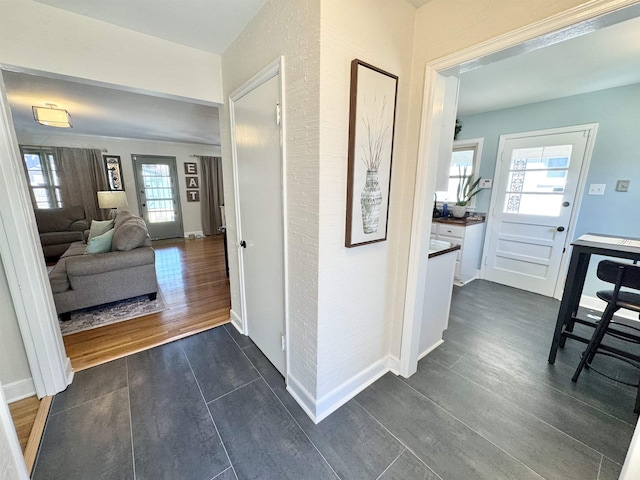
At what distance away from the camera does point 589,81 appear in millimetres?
2404

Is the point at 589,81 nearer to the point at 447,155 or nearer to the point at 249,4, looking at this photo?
the point at 447,155

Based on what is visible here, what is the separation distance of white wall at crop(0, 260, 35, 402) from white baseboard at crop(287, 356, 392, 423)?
1.65 metres

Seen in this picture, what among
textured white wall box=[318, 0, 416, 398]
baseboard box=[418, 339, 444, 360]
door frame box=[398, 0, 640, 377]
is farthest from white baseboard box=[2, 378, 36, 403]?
baseboard box=[418, 339, 444, 360]

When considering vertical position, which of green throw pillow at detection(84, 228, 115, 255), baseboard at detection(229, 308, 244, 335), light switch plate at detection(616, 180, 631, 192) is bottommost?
baseboard at detection(229, 308, 244, 335)

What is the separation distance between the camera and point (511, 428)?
1.41m

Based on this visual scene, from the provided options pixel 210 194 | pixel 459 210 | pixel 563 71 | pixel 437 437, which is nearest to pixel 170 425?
pixel 437 437

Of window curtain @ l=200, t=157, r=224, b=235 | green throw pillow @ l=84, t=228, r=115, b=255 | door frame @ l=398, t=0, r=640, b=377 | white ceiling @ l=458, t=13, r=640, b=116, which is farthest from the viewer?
window curtain @ l=200, t=157, r=224, b=235

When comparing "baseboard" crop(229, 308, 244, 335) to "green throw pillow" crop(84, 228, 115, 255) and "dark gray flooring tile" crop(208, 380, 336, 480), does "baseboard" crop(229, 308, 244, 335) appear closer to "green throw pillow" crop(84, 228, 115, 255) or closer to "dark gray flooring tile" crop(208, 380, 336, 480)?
"dark gray flooring tile" crop(208, 380, 336, 480)

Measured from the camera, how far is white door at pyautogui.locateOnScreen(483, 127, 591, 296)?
2.90 m

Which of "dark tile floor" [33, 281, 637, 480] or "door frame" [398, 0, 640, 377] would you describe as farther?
"dark tile floor" [33, 281, 637, 480]

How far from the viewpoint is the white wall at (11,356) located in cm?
147

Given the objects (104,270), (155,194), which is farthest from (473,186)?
(155,194)

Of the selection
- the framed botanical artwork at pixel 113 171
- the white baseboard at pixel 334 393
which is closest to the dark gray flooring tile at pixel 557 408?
the white baseboard at pixel 334 393

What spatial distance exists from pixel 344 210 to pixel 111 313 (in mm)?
2768
